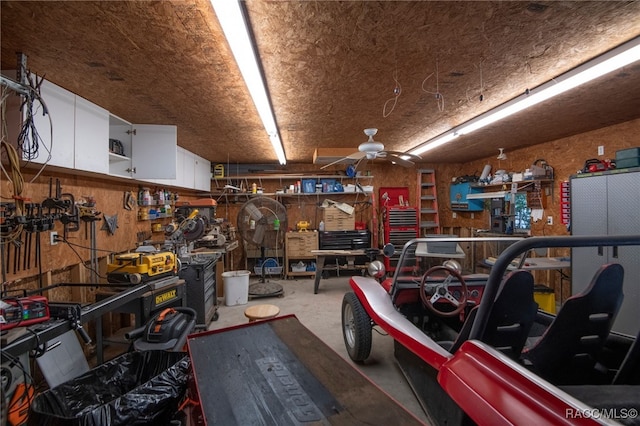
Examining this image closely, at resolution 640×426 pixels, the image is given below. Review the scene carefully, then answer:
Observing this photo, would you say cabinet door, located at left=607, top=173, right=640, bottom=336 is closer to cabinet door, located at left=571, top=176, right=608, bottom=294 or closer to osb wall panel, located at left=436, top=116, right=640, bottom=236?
cabinet door, located at left=571, top=176, right=608, bottom=294

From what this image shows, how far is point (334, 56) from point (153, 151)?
2323 mm

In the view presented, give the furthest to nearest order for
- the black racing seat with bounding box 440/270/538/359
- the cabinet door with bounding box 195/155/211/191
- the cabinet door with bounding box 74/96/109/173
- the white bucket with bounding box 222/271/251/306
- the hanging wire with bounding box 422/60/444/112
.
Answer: the cabinet door with bounding box 195/155/211/191
the white bucket with bounding box 222/271/251/306
the cabinet door with bounding box 74/96/109/173
the hanging wire with bounding box 422/60/444/112
the black racing seat with bounding box 440/270/538/359

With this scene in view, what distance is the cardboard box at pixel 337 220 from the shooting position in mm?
5859

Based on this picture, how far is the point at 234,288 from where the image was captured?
417 centimetres

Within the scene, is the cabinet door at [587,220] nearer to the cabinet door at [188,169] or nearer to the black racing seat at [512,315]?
the black racing seat at [512,315]

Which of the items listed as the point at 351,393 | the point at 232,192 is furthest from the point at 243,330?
the point at 232,192

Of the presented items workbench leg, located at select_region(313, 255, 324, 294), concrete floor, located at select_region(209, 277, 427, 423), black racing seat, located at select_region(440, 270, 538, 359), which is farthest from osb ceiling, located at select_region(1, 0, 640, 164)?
workbench leg, located at select_region(313, 255, 324, 294)

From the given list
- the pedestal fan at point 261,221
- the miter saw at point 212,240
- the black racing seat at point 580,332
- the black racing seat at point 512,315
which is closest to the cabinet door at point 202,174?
the miter saw at point 212,240

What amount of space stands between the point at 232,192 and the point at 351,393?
214 inches

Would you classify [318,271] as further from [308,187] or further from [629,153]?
[629,153]

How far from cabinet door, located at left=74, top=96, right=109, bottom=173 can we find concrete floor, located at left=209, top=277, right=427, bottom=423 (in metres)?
2.07

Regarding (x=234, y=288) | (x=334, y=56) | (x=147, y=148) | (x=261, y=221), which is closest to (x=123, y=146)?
(x=147, y=148)

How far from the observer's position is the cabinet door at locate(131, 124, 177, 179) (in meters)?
3.09

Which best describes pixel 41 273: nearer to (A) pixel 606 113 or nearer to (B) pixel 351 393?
(B) pixel 351 393
